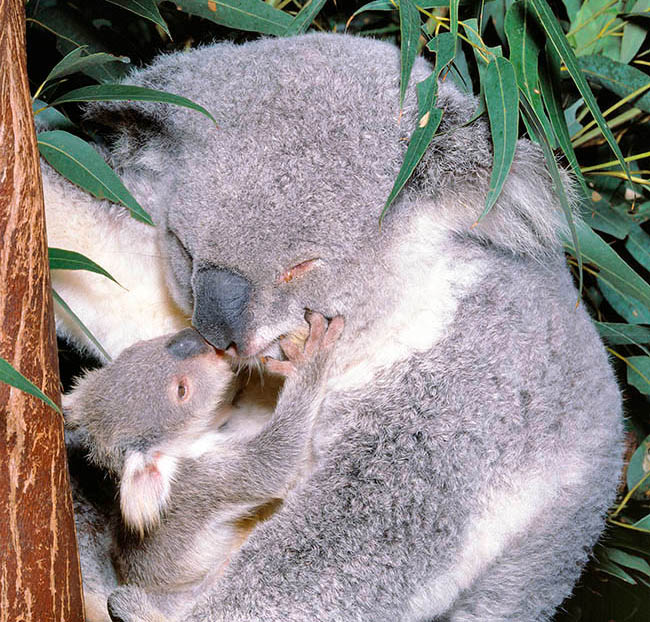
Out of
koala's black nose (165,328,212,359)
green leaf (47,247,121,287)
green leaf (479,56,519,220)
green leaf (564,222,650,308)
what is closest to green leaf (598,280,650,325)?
green leaf (564,222,650,308)

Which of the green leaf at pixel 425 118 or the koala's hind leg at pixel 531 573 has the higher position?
the green leaf at pixel 425 118

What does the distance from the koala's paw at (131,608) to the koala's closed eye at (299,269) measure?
2.88 feet

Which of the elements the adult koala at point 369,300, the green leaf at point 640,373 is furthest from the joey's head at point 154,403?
the green leaf at point 640,373

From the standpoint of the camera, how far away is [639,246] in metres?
2.81

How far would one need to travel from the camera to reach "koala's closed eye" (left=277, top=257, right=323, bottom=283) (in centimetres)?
179

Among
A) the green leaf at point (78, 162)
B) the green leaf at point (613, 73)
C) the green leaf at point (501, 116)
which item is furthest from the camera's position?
the green leaf at point (613, 73)

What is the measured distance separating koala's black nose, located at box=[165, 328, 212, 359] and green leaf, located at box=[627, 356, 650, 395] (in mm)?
1620

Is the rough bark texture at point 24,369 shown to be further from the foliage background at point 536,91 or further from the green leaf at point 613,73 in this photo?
the green leaf at point 613,73

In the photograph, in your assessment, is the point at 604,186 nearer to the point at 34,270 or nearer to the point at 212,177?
the point at 212,177

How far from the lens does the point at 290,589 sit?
6.13ft

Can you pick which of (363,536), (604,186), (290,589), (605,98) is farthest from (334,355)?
(605,98)

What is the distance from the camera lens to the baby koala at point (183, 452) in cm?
195

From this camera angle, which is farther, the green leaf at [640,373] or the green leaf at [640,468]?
the green leaf at [640,468]

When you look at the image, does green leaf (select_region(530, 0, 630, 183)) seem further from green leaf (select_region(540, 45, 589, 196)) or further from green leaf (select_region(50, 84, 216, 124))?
green leaf (select_region(50, 84, 216, 124))
